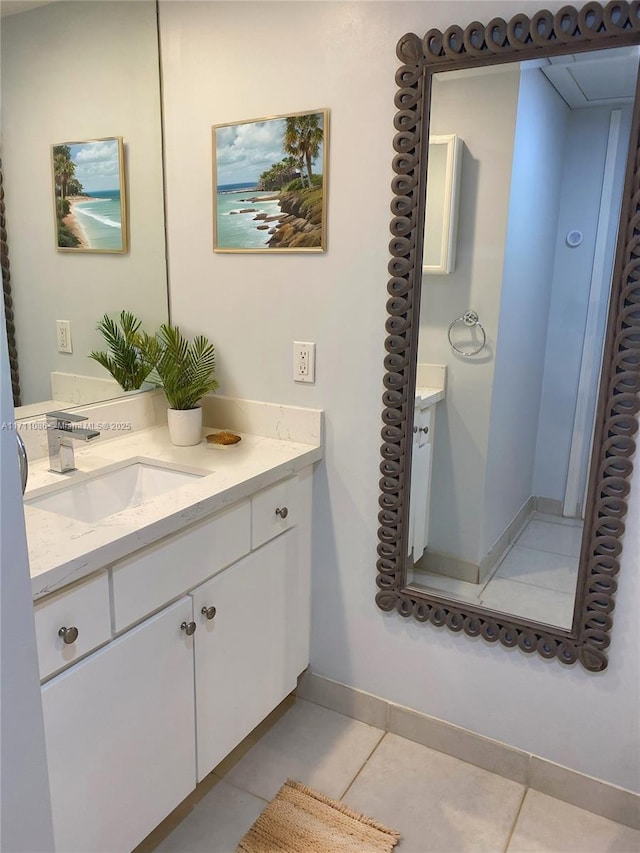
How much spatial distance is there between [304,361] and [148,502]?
2.19 ft

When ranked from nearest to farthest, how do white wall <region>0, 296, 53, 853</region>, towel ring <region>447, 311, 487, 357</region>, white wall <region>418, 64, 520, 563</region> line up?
white wall <region>0, 296, 53, 853</region> → white wall <region>418, 64, 520, 563</region> → towel ring <region>447, 311, 487, 357</region>

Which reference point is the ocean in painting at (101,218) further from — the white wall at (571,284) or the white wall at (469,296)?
the white wall at (571,284)

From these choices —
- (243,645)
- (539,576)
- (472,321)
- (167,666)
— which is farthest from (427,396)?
(167,666)

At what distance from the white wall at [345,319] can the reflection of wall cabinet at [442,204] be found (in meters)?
0.12

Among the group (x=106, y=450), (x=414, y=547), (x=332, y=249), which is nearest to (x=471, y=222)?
(x=332, y=249)

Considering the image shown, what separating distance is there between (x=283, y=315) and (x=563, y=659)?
1242mm

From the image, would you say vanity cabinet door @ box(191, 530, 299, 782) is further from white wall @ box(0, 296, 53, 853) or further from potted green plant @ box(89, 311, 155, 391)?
white wall @ box(0, 296, 53, 853)

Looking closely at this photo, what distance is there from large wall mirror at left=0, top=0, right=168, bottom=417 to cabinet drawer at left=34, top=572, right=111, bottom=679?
70cm

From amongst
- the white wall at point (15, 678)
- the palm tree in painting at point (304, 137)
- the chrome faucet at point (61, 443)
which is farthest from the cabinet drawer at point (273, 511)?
the white wall at point (15, 678)

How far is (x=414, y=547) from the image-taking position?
1.88 m

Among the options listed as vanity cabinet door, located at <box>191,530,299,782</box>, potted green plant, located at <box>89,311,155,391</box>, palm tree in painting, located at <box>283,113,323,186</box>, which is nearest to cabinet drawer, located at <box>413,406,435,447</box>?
vanity cabinet door, located at <box>191,530,299,782</box>

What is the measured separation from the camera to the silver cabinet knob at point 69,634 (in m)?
1.20

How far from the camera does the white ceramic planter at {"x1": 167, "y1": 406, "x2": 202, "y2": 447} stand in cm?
191

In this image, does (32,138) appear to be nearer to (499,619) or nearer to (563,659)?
(499,619)
